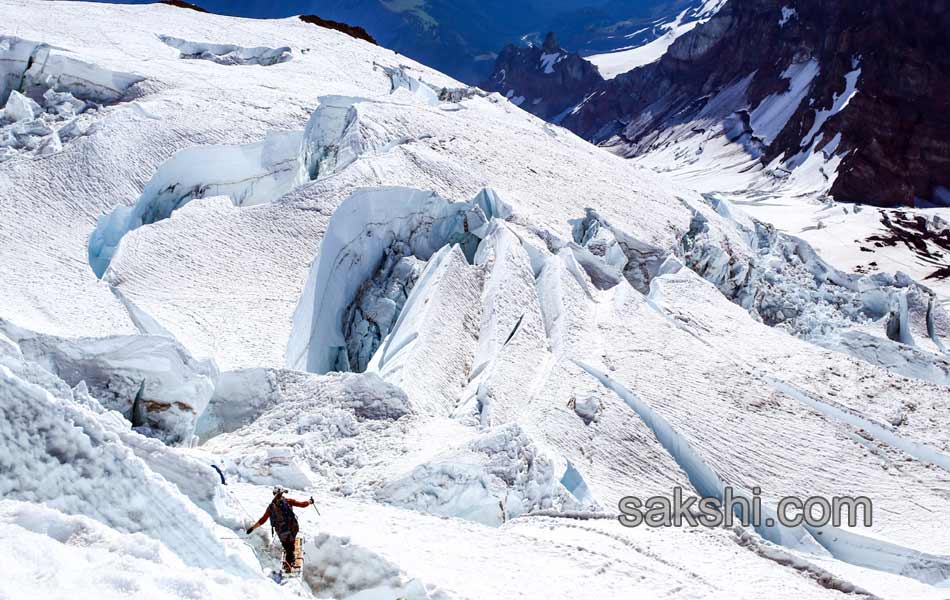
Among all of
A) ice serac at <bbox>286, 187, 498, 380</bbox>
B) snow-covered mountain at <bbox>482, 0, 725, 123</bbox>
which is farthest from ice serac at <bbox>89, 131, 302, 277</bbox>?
snow-covered mountain at <bbox>482, 0, 725, 123</bbox>

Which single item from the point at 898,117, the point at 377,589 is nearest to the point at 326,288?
the point at 377,589

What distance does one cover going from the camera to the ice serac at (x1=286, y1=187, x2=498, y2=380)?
9.96 meters

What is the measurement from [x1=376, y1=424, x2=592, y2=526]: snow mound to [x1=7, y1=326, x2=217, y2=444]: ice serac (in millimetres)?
2276

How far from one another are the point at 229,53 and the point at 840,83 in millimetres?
43787

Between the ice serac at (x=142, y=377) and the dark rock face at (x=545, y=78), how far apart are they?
257 ft

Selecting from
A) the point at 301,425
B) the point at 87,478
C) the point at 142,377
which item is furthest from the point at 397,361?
the point at 87,478

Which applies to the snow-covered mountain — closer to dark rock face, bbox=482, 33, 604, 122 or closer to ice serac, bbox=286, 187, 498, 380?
dark rock face, bbox=482, 33, 604, 122

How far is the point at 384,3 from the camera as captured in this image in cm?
10156

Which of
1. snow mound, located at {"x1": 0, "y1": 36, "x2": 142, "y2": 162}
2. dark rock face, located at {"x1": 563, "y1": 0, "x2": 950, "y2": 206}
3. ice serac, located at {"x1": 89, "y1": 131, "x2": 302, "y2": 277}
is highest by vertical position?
dark rock face, located at {"x1": 563, "y1": 0, "x2": 950, "y2": 206}

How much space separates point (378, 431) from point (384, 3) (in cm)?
10265

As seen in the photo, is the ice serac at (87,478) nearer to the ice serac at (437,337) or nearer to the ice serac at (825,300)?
the ice serac at (437,337)

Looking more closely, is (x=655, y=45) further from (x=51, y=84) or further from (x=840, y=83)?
(x=51, y=84)

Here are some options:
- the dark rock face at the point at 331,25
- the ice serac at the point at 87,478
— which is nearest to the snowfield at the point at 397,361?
the ice serac at the point at 87,478

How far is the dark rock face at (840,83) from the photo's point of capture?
44719 mm
